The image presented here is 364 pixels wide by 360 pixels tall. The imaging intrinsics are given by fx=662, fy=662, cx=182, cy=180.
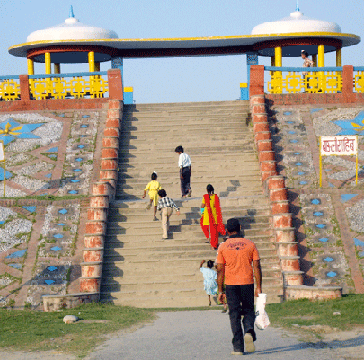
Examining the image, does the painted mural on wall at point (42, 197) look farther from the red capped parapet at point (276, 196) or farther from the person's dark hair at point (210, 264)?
the red capped parapet at point (276, 196)

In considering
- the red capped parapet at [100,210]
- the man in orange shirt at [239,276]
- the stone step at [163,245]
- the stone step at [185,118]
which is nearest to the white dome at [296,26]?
the stone step at [185,118]

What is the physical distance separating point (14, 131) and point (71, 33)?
6497mm

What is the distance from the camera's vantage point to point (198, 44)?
86.3 feet

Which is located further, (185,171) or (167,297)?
(185,171)

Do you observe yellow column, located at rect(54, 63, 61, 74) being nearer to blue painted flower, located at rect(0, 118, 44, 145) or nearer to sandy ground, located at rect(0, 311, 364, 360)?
blue painted flower, located at rect(0, 118, 44, 145)

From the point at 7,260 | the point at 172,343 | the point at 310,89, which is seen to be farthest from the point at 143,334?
the point at 310,89

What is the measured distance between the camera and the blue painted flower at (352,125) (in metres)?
19.7

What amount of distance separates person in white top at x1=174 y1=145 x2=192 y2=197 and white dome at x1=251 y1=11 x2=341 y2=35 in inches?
418

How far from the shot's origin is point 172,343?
28.2 ft

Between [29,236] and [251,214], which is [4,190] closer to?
[29,236]

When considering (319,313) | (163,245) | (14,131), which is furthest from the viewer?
(14,131)

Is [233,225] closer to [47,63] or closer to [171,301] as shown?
[171,301]

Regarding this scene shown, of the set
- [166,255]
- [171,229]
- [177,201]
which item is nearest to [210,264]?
[166,255]

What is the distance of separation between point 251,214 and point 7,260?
5.81 meters
